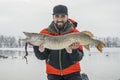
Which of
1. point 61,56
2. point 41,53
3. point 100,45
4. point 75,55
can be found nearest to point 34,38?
point 41,53

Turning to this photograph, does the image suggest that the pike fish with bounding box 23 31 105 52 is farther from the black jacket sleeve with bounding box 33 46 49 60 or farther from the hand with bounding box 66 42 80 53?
the black jacket sleeve with bounding box 33 46 49 60

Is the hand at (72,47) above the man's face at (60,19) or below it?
below

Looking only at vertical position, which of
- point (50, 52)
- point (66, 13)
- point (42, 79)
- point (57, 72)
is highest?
point (66, 13)

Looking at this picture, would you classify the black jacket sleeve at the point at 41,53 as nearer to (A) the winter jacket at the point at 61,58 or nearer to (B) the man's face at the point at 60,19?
(A) the winter jacket at the point at 61,58

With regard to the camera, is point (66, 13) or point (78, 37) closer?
point (78, 37)

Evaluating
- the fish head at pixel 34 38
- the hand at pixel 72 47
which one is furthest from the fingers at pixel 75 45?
the fish head at pixel 34 38

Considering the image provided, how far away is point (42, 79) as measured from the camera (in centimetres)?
2394

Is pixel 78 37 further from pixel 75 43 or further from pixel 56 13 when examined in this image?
pixel 56 13

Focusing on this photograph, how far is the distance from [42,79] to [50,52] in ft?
61.1

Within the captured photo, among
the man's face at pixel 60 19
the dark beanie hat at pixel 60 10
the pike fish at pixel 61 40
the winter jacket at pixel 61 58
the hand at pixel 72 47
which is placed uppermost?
the dark beanie hat at pixel 60 10

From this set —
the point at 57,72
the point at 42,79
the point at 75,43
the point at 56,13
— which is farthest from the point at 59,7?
the point at 42,79

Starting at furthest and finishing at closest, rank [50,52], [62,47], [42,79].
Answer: [42,79]
[50,52]
[62,47]

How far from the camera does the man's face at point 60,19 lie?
5.50 meters

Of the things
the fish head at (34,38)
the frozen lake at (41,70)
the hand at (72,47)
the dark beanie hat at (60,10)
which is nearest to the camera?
the fish head at (34,38)
